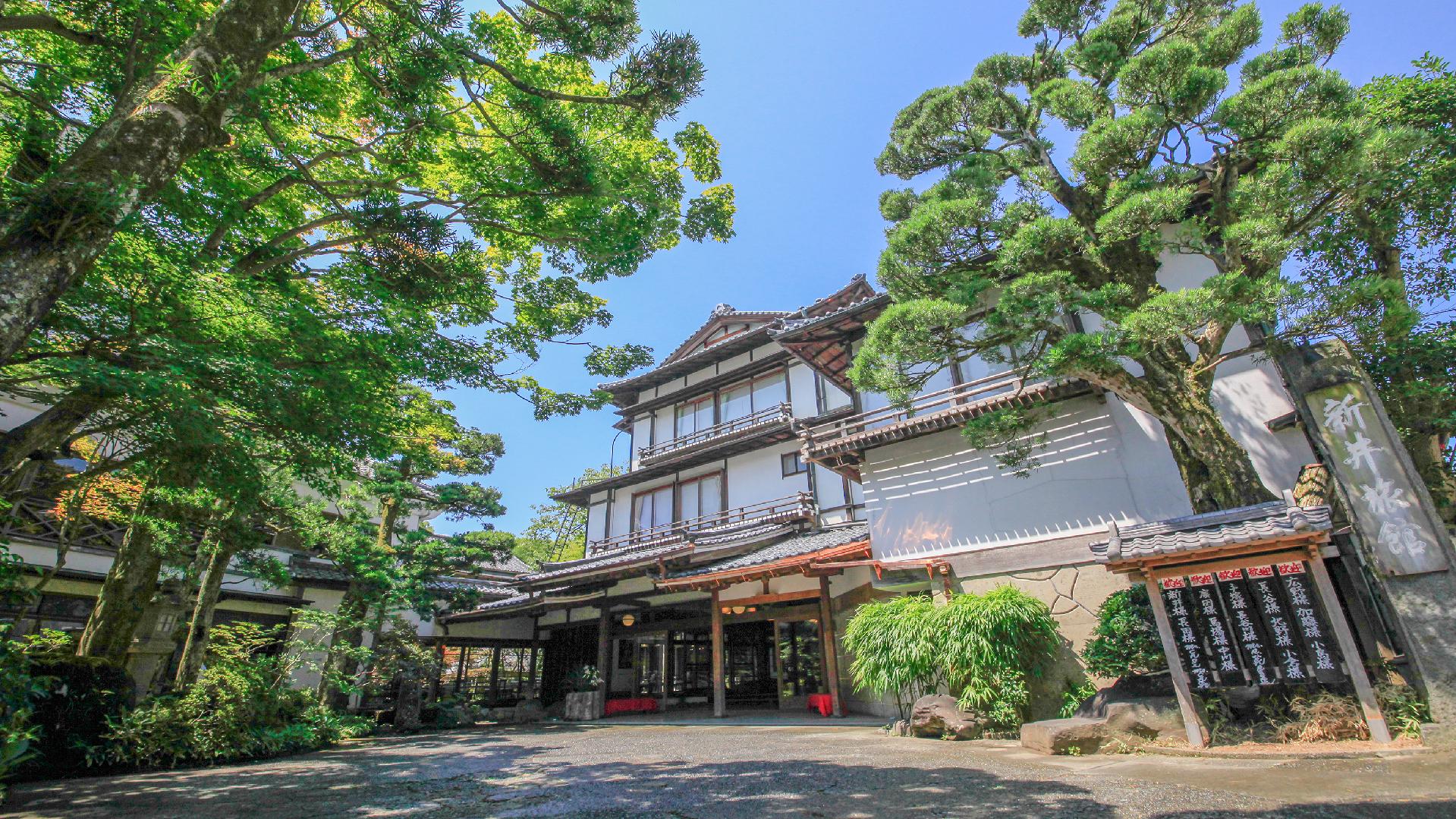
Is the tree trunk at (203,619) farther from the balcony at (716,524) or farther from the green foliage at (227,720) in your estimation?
the balcony at (716,524)

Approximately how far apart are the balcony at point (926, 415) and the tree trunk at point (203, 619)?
33.9 feet

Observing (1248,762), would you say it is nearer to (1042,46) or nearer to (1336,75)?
(1336,75)

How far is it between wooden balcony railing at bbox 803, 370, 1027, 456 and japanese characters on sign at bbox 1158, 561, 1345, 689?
394cm

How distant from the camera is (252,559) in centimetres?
1073

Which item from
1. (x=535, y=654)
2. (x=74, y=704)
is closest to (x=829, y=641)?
(x=535, y=654)

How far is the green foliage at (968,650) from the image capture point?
27.0 ft

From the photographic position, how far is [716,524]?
17.8 meters

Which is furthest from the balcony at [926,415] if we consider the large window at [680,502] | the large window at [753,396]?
the large window at [680,502]

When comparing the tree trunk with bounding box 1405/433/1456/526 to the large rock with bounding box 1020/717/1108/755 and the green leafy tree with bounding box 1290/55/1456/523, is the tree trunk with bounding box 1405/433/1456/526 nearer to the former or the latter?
the green leafy tree with bounding box 1290/55/1456/523

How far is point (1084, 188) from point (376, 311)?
9.37 metres

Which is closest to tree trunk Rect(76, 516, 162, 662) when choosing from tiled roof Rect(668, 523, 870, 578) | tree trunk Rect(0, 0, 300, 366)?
tree trunk Rect(0, 0, 300, 366)

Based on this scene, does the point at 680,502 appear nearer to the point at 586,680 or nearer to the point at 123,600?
the point at 586,680

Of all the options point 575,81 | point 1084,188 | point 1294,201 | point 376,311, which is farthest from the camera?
point 1084,188

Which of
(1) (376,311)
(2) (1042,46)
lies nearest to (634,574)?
(1) (376,311)
